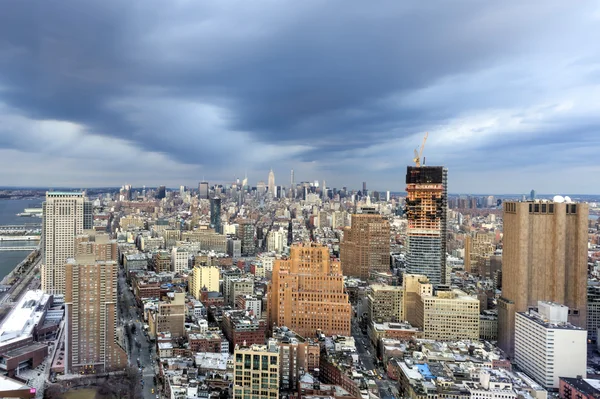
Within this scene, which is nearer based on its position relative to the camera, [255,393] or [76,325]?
[255,393]

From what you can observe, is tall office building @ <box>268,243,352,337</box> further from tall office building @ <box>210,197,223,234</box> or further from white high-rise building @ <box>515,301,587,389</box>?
tall office building @ <box>210,197,223,234</box>

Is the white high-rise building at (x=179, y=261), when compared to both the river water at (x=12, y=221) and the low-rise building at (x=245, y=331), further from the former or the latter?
the low-rise building at (x=245, y=331)

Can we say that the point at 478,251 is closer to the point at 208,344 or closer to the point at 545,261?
the point at 545,261

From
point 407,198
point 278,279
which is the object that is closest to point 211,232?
point 407,198

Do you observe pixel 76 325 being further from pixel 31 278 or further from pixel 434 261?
pixel 434 261

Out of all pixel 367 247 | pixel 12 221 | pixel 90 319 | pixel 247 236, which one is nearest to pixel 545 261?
pixel 367 247

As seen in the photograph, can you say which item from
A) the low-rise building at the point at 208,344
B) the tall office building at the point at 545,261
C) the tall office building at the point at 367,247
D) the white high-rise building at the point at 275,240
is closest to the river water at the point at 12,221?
the low-rise building at the point at 208,344
